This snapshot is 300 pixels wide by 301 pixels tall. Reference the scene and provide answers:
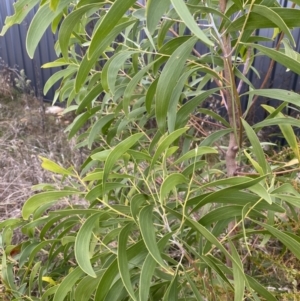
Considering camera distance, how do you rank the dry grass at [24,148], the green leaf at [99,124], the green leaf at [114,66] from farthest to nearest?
the dry grass at [24,148], the green leaf at [99,124], the green leaf at [114,66]

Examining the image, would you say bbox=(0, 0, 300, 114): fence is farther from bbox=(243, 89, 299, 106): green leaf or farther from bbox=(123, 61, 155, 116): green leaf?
bbox=(243, 89, 299, 106): green leaf

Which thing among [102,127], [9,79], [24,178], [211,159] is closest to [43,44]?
[9,79]

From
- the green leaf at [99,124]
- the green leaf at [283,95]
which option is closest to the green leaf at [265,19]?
the green leaf at [283,95]

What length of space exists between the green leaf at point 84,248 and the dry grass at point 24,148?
4.16ft

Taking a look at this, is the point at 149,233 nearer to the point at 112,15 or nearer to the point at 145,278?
the point at 145,278

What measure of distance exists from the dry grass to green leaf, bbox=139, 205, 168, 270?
1311 mm

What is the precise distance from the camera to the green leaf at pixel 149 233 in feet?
1.66

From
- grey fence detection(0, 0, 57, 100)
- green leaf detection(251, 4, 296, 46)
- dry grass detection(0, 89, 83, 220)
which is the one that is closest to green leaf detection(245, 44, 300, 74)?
green leaf detection(251, 4, 296, 46)

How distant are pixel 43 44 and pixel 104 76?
300 centimetres

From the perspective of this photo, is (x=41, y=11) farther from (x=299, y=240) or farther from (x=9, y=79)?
(x=9, y=79)

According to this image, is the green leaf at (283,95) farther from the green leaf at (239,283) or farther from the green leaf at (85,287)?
the green leaf at (85,287)

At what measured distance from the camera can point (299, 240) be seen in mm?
572

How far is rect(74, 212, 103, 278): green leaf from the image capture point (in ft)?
1.71

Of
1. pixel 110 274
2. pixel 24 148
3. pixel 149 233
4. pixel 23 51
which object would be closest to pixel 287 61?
pixel 149 233
